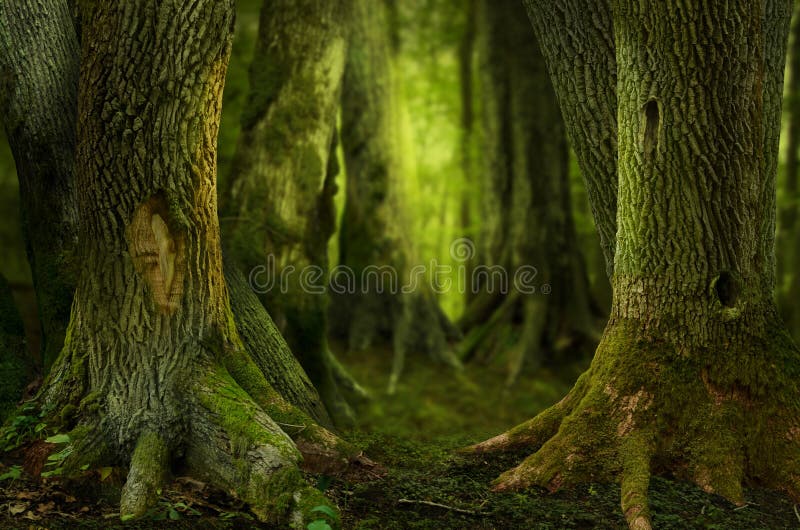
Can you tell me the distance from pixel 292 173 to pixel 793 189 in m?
11.3

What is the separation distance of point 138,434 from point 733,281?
4.10 meters

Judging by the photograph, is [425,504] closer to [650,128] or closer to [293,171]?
[650,128]

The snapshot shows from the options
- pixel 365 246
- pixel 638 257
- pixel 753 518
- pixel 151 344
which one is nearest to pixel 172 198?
pixel 151 344

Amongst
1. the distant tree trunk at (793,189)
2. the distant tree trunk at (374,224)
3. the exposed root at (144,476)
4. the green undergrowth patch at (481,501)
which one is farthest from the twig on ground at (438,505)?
the distant tree trunk at (793,189)

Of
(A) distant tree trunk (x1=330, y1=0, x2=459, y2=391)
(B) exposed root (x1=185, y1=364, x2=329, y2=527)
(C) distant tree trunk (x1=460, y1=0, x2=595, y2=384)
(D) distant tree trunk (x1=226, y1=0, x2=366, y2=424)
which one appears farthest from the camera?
(C) distant tree trunk (x1=460, y1=0, x2=595, y2=384)

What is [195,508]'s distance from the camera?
13.6 ft

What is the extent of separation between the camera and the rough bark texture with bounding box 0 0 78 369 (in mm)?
5387

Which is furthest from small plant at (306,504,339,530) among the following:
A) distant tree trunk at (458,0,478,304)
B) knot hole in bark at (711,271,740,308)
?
distant tree trunk at (458,0,478,304)

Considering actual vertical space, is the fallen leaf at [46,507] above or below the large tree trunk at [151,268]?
below

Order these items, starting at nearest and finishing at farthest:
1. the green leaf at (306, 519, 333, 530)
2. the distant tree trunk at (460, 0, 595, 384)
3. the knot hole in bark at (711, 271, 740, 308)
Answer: the green leaf at (306, 519, 333, 530) → the knot hole in bark at (711, 271, 740, 308) → the distant tree trunk at (460, 0, 595, 384)

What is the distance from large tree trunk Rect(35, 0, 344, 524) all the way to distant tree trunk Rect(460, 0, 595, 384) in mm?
6025

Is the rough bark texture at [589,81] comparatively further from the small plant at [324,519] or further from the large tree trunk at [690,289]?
the small plant at [324,519]

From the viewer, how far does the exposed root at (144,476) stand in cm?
404

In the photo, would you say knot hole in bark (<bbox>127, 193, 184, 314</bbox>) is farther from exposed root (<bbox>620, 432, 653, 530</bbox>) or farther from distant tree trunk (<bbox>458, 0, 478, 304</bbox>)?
distant tree trunk (<bbox>458, 0, 478, 304</bbox>)
